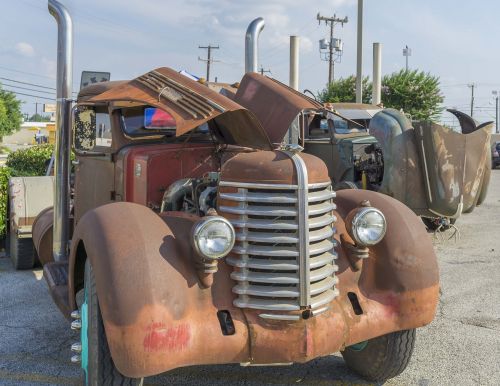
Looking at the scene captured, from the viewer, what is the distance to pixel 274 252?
300 centimetres

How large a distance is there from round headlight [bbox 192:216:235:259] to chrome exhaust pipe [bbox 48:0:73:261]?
2.41 meters

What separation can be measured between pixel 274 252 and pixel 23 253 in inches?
195

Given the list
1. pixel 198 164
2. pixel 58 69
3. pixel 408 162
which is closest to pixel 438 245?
pixel 408 162

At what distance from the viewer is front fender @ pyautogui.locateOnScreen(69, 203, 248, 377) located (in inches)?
108

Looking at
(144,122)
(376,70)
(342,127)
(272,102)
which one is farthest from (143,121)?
(376,70)

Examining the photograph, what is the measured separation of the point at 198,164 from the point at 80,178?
4.90 feet

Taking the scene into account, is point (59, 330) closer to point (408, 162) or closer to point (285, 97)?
point (285, 97)

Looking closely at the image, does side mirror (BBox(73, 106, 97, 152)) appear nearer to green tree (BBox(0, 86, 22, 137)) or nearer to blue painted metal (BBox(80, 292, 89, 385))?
blue painted metal (BBox(80, 292, 89, 385))

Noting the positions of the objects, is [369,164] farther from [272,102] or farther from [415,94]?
[415,94]

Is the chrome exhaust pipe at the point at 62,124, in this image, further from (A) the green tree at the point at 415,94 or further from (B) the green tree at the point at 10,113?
(B) the green tree at the point at 10,113

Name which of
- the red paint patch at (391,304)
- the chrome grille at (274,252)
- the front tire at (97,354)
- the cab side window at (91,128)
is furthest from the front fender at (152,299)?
the cab side window at (91,128)

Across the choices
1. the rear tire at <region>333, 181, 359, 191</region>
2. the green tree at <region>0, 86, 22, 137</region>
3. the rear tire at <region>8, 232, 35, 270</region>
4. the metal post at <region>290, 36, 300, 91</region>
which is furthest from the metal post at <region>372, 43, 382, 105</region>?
the green tree at <region>0, 86, 22, 137</region>

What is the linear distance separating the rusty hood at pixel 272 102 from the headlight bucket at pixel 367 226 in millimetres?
833

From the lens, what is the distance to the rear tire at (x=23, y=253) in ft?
22.9
